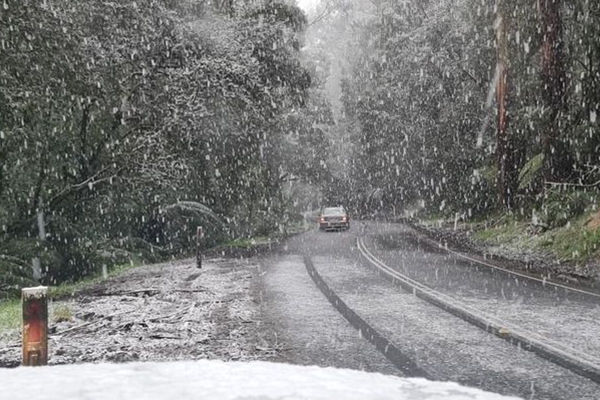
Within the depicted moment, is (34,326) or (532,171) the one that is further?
(532,171)

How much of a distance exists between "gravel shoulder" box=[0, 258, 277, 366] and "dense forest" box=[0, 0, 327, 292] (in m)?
4.98

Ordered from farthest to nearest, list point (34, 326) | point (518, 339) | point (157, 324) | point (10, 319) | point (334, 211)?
point (334, 211)
point (10, 319)
point (157, 324)
point (518, 339)
point (34, 326)

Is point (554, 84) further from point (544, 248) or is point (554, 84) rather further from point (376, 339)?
point (376, 339)

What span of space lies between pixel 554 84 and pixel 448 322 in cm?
1422

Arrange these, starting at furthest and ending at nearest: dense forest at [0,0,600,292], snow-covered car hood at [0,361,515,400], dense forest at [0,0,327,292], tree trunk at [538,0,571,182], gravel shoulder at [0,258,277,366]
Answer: tree trunk at [538,0,571,182] < dense forest at [0,0,600,292] < dense forest at [0,0,327,292] < gravel shoulder at [0,258,277,366] < snow-covered car hood at [0,361,515,400]

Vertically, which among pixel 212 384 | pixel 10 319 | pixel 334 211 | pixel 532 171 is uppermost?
pixel 532 171

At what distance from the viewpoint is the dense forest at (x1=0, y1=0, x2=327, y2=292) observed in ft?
46.3

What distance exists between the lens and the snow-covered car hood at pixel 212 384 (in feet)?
14.0

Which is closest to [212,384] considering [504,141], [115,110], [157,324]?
[157,324]

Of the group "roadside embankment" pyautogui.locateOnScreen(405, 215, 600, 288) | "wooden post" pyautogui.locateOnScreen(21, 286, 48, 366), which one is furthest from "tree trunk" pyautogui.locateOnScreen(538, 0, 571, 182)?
"wooden post" pyautogui.locateOnScreen(21, 286, 48, 366)

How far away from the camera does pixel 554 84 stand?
1994cm

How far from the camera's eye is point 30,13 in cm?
1279

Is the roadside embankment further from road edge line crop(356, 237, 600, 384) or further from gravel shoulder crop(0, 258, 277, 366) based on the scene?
gravel shoulder crop(0, 258, 277, 366)

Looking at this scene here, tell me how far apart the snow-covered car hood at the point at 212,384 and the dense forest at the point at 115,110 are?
959 centimetres
